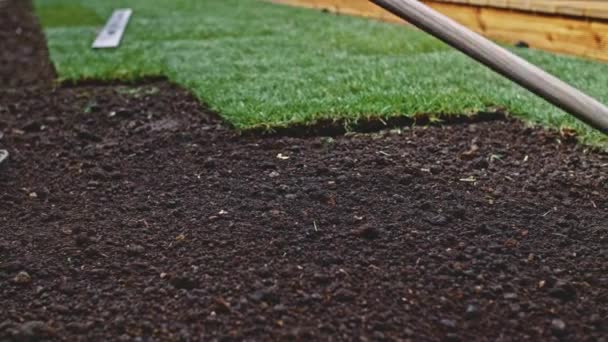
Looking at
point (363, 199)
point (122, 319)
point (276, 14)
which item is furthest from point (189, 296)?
point (276, 14)

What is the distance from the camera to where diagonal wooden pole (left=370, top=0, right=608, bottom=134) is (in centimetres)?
164

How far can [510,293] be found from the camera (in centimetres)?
157

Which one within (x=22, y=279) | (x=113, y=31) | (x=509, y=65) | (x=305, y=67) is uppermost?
(x=509, y=65)

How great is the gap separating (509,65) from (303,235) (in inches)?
26.5

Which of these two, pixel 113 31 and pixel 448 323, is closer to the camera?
pixel 448 323

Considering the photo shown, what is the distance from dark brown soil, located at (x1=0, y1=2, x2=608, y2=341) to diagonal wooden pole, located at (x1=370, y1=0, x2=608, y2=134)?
0.37 metres

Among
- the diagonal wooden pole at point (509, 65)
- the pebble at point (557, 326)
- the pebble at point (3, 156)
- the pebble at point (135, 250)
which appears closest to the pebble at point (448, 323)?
the pebble at point (557, 326)

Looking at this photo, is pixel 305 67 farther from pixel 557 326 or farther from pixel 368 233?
pixel 557 326

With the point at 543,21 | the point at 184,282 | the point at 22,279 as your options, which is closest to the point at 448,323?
the point at 184,282

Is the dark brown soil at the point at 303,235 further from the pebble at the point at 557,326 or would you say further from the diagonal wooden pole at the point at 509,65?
the diagonal wooden pole at the point at 509,65

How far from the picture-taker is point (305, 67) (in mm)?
4012

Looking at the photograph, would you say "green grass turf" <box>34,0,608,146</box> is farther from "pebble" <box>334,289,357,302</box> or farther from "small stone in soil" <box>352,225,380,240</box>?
"pebble" <box>334,289,357,302</box>

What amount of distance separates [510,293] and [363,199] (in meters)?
0.64

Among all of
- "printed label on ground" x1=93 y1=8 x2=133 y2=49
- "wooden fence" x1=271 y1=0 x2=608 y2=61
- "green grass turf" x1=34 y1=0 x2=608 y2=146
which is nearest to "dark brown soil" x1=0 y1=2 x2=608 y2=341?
"green grass turf" x1=34 y1=0 x2=608 y2=146
